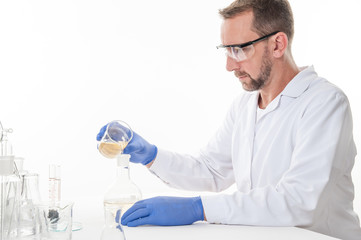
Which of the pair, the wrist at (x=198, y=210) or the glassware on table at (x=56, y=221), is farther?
the wrist at (x=198, y=210)

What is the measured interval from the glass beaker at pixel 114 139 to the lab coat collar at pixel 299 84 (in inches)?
28.0

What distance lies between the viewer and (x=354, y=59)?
11.8ft

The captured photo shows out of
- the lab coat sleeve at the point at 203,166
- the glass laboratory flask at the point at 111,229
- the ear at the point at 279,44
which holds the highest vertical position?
the ear at the point at 279,44

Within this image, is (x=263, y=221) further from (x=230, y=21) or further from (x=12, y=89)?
(x=12, y=89)

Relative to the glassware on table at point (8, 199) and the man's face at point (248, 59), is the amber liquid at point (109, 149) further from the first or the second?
the man's face at point (248, 59)

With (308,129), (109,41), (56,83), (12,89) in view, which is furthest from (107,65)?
(308,129)

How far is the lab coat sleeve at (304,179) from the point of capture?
5.11 ft

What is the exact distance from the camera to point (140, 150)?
6.82ft

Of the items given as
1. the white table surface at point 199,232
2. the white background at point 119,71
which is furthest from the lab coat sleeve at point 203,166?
the white background at point 119,71

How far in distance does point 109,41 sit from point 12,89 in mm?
859

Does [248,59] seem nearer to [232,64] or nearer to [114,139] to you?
[232,64]

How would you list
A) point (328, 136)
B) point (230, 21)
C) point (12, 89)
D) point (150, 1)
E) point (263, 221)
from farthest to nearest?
point (150, 1), point (12, 89), point (230, 21), point (328, 136), point (263, 221)

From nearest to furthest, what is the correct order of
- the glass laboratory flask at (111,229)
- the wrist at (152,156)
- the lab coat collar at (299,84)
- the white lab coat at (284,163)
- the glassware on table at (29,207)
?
the glass laboratory flask at (111,229) → the glassware on table at (29,207) → the white lab coat at (284,163) → the lab coat collar at (299,84) → the wrist at (152,156)

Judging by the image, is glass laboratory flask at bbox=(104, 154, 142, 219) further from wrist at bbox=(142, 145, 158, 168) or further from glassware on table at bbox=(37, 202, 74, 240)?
wrist at bbox=(142, 145, 158, 168)
